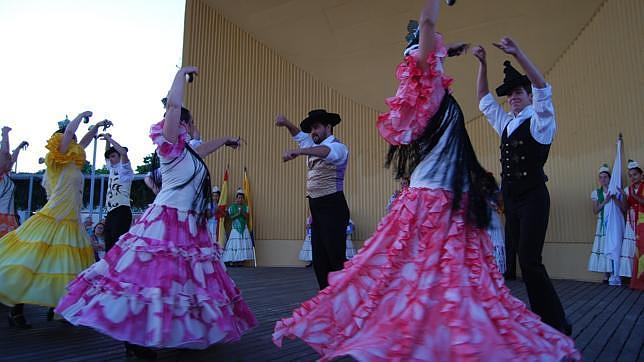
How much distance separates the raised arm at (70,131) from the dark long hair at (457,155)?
3.38m

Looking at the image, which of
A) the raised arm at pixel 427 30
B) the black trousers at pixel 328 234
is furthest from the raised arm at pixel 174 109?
the raised arm at pixel 427 30

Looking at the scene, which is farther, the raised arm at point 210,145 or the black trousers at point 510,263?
the black trousers at point 510,263

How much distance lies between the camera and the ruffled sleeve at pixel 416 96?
2275mm

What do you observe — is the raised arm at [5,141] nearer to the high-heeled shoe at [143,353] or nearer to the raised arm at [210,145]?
the raised arm at [210,145]

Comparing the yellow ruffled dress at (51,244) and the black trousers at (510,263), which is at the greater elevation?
the yellow ruffled dress at (51,244)

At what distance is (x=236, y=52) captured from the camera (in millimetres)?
11938

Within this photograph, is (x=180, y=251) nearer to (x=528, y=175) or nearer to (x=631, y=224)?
(x=528, y=175)

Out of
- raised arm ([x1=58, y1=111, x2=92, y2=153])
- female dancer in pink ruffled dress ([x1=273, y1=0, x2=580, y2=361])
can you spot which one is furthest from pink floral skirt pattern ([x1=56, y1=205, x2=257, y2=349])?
raised arm ([x1=58, y1=111, x2=92, y2=153])

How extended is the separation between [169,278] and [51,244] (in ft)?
6.73

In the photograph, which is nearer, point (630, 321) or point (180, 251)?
point (180, 251)

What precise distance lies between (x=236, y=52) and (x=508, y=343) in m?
11.3

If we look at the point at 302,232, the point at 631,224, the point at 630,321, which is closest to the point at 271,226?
the point at 302,232

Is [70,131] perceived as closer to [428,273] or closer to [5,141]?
[5,141]

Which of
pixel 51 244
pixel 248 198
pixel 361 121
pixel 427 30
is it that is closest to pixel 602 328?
pixel 427 30
